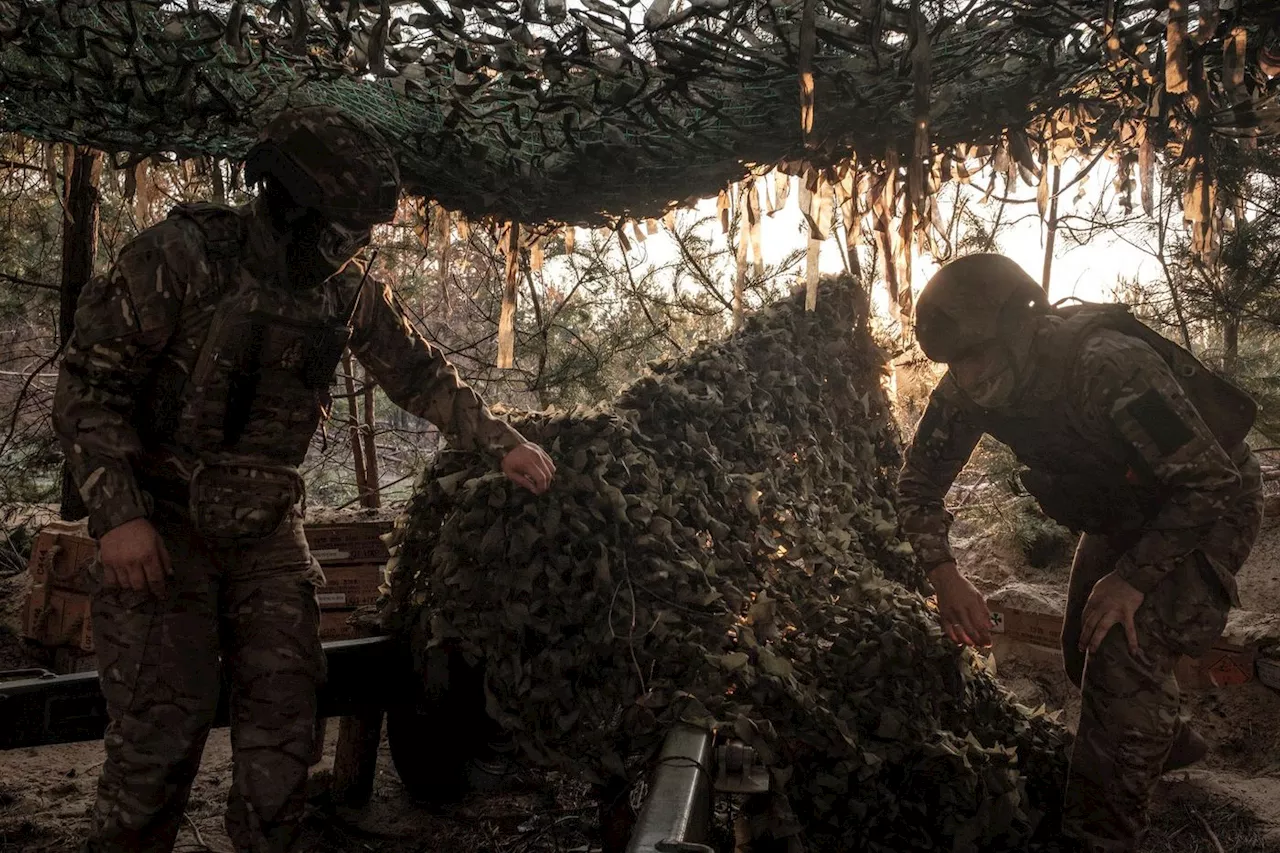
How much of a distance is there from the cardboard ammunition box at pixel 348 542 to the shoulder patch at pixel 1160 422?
13.7 feet

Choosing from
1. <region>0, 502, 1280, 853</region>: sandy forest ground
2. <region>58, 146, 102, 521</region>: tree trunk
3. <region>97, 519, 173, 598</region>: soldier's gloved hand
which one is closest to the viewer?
<region>97, 519, 173, 598</region>: soldier's gloved hand

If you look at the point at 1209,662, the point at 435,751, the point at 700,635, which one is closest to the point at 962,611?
the point at 700,635

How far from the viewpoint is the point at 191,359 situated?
2.86 m

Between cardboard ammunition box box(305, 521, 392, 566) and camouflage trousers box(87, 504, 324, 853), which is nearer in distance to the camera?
camouflage trousers box(87, 504, 324, 853)

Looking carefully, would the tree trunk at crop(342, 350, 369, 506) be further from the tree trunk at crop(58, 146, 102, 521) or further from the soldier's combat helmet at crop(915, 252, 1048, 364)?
the soldier's combat helmet at crop(915, 252, 1048, 364)

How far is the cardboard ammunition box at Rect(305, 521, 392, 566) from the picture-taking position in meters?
5.70

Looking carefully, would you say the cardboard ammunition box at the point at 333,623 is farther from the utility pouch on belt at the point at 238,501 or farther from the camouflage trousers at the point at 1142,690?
the camouflage trousers at the point at 1142,690

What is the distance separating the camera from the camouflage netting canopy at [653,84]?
Answer: 2902 millimetres

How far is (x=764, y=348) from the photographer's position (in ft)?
16.5

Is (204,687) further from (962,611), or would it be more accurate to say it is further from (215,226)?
(962,611)

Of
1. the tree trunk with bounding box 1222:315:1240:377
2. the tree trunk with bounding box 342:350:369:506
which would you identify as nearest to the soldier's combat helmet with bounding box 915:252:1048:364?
the tree trunk with bounding box 1222:315:1240:377

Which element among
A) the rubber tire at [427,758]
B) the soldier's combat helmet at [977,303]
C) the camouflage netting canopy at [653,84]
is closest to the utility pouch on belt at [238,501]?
the camouflage netting canopy at [653,84]

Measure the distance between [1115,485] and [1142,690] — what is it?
2.41ft

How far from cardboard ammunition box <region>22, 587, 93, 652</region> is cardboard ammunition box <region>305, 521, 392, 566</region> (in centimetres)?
173
